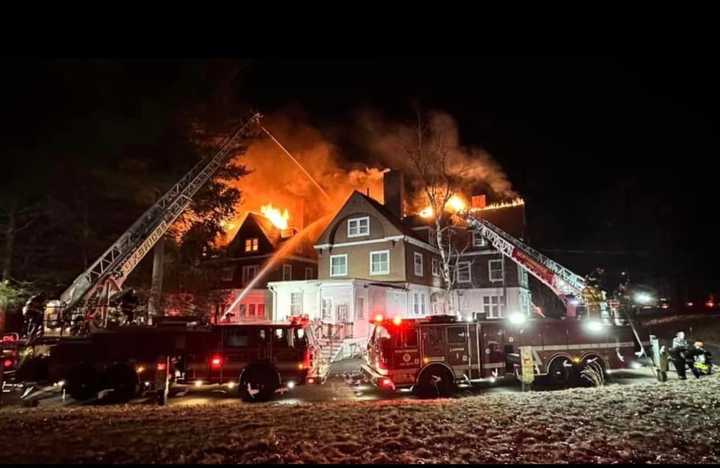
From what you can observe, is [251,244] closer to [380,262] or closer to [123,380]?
[380,262]

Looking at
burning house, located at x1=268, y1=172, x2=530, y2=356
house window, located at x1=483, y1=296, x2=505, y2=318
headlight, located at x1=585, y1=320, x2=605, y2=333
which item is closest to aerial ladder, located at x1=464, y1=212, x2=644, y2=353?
headlight, located at x1=585, y1=320, x2=605, y2=333

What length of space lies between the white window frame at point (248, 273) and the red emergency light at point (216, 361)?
21956 mm

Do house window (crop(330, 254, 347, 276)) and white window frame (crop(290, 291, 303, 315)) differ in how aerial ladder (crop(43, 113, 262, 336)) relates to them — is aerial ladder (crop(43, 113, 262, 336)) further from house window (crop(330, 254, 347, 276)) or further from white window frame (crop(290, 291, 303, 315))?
house window (crop(330, 254, 347, 276))

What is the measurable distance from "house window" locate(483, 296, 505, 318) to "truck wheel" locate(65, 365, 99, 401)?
83.6 feet

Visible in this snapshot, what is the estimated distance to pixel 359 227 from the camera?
2941 centimetres

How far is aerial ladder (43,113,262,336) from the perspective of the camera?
1384 centimetres

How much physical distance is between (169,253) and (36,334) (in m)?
10.6

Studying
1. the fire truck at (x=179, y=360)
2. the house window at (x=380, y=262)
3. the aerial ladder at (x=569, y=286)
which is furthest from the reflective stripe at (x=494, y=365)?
the house window at (x=380, y=262)

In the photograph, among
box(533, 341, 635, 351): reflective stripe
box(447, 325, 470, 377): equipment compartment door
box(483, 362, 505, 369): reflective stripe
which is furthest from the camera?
box(533, 341, 635, 351): reflective stripe

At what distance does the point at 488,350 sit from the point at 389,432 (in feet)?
22.1

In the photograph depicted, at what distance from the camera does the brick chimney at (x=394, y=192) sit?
3164 cm

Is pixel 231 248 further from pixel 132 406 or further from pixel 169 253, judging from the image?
pixel 132 406

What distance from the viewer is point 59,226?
19594mm

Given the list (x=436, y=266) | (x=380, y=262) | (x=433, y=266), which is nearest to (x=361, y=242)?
(x=380, y=262)
